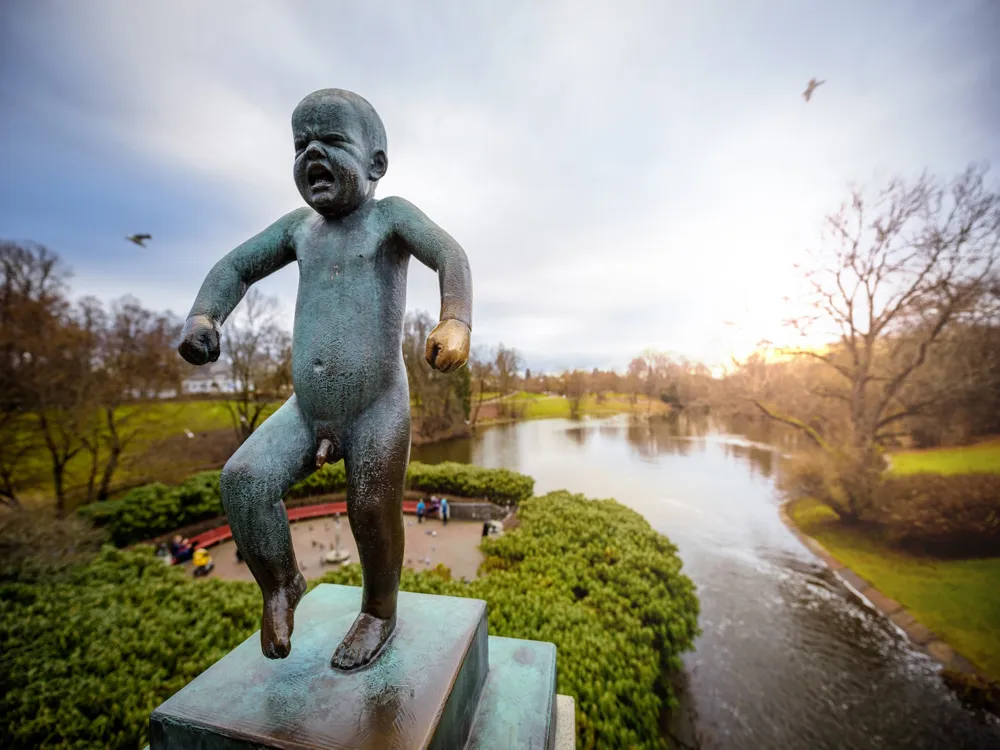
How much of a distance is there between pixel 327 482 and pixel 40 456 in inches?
282

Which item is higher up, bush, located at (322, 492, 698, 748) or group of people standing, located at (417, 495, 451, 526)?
bush, located at (322, 492, 698, 748)

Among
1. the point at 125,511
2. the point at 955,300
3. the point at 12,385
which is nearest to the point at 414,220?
the point at 125,511

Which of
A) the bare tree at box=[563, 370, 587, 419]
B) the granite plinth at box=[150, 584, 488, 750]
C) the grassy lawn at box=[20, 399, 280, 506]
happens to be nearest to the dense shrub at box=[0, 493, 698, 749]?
the granite plinth at box=[150, 584, 488, 750]

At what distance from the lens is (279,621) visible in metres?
1.61

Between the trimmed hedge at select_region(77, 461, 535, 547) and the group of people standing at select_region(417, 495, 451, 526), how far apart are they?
1004 millimetres

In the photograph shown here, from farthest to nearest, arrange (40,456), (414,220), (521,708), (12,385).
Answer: (40,456)
(12,385)
(521,708)
(414,220)

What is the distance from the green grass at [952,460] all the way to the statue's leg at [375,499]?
1443 cm

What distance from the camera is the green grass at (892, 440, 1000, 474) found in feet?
33.7

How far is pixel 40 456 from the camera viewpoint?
11344 millimetres

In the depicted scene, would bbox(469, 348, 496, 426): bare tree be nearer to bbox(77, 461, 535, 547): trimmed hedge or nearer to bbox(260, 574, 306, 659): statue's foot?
bbox(77, 461, 535, 547): trimmed hedge

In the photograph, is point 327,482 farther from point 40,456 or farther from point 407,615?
point 407,615

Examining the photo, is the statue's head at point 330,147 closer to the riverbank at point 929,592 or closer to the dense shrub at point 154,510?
the riverbank at point 929,592

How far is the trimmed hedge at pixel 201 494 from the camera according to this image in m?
10.2

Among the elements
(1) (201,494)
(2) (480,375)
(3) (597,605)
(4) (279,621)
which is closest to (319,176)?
(4) (279,621)
